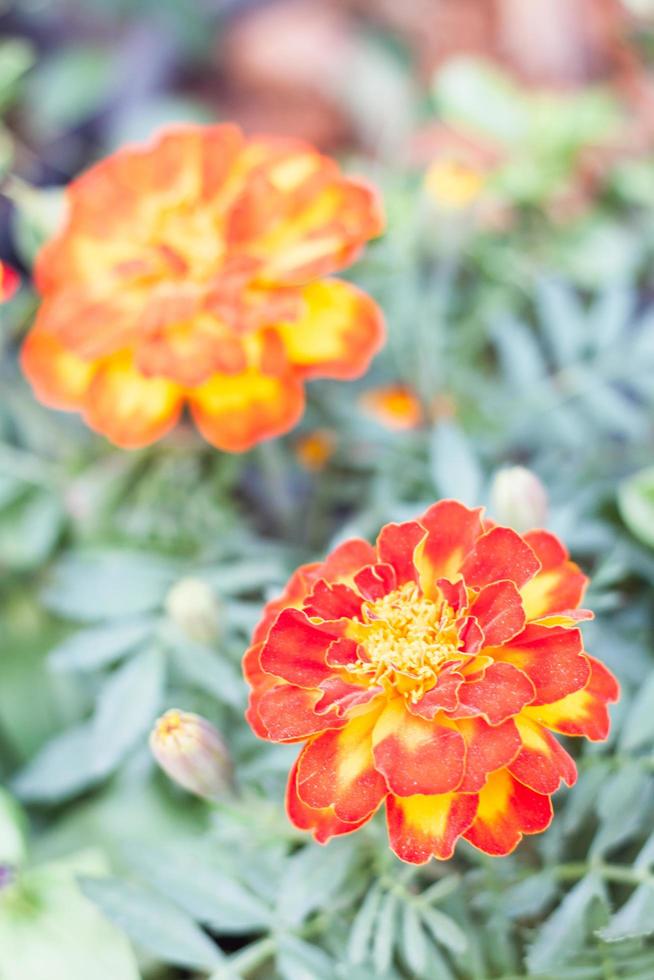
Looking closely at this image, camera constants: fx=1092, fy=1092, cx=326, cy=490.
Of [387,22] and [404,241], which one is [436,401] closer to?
[404,241]

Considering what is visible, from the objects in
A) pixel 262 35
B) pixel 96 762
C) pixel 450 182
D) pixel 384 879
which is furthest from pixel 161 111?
pixel 384 879

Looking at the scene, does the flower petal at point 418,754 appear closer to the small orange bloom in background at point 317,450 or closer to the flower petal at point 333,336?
the flower petal at point 333,336

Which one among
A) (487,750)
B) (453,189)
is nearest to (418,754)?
(487,750)

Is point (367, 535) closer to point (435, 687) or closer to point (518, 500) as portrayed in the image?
point (518, 500)

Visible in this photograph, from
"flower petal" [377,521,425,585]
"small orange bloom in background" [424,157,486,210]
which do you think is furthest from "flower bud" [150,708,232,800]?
"small orange bloom in background" [424,157,486,210]

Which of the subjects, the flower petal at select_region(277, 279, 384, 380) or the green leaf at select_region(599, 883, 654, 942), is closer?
the green leaf at select_region(599, 883, 654, 942)

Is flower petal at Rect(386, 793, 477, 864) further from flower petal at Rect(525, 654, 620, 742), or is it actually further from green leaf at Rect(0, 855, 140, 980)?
green leaf at Rect(0, 855, 140, 980)
